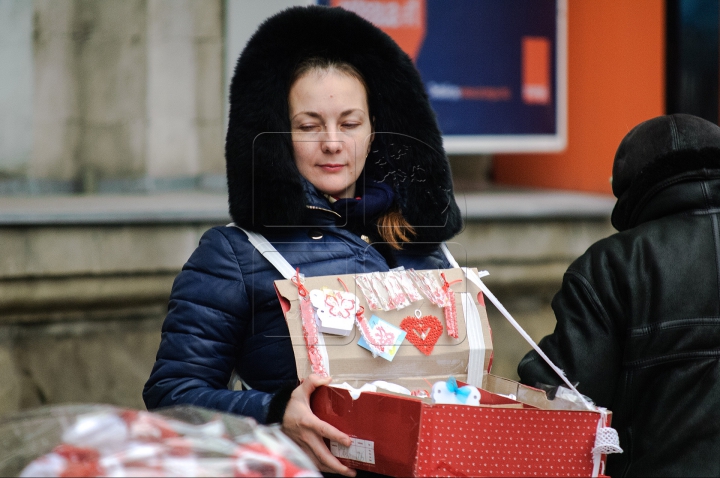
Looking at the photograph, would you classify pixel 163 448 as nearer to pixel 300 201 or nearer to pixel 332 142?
pixel 300 201

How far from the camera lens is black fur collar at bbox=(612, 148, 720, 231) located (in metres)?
1.86

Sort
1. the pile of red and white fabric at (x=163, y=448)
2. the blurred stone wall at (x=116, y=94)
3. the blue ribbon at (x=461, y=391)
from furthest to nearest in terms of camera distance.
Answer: the blurred stone wall at (x=116, y=94) < the blue ribbon at (x=461, y=391) < the pile of red and white fabric at (x=163, y=448)

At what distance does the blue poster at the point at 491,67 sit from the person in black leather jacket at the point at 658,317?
2529 millimetres

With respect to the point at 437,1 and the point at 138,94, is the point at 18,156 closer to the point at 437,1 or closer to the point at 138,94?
the point at 138,94

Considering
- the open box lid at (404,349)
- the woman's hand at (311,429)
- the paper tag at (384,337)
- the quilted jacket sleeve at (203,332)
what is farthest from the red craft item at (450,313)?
the quilted jacket sleeve at (203,332)

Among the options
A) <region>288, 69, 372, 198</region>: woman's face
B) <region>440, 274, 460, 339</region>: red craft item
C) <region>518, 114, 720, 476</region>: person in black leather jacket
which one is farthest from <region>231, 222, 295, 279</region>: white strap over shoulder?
<region>518, 114, 720, 476</region>: person in black leather jacket

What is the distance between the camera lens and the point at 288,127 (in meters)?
1.85

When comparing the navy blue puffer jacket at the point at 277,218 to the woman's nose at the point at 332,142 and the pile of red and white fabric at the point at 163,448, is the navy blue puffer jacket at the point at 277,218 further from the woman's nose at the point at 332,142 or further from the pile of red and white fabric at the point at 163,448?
the pile of red and white fabric at the point at 163,448

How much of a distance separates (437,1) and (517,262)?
1459 mm

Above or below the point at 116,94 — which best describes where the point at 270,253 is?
below

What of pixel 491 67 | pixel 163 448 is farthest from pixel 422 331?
pixel 491 67

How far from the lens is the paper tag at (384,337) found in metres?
1.65

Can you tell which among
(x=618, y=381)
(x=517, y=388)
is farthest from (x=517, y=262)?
(x=517, y=388)

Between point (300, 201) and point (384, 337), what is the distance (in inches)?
14.3
